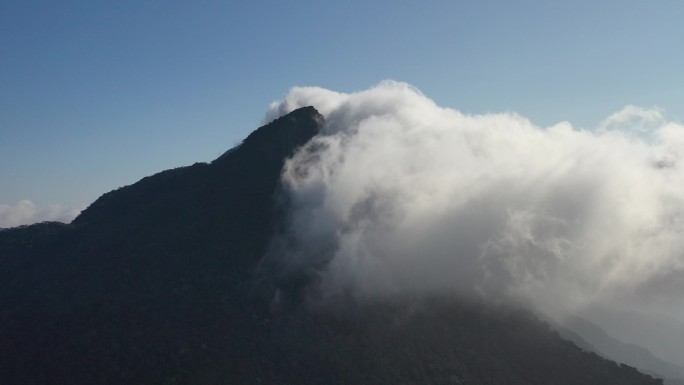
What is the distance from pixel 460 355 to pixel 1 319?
149627 millimetres

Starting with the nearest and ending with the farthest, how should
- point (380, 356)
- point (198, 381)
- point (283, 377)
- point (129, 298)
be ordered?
point (198, 381)
point (283, 377)
point (380, 356)
point (129, 298)

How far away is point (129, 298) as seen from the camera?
176125mm

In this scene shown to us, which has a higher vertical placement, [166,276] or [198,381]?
[166,276]

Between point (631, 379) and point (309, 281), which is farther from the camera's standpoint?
point (309, 281)

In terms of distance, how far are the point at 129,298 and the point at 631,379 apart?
166382 millimetres

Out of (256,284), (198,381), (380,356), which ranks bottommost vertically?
(198,381)

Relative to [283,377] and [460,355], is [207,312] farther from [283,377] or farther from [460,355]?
[460,355]

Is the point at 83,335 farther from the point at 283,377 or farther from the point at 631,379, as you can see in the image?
the point at 631,379

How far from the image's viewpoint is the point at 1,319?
170m

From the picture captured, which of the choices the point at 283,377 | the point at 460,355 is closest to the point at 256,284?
the point at 283,377

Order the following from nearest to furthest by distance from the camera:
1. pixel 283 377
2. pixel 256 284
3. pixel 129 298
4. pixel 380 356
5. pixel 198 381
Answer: pixel 198 381, pixel 283 377, pixel 380 356, pixel 129 298, pixel 256 284

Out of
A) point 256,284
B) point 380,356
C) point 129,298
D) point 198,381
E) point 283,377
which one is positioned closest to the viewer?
point 198,381

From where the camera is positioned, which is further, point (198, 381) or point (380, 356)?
point (380, 356)

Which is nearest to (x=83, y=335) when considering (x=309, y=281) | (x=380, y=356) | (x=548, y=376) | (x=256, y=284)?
(x=256, y=284)
